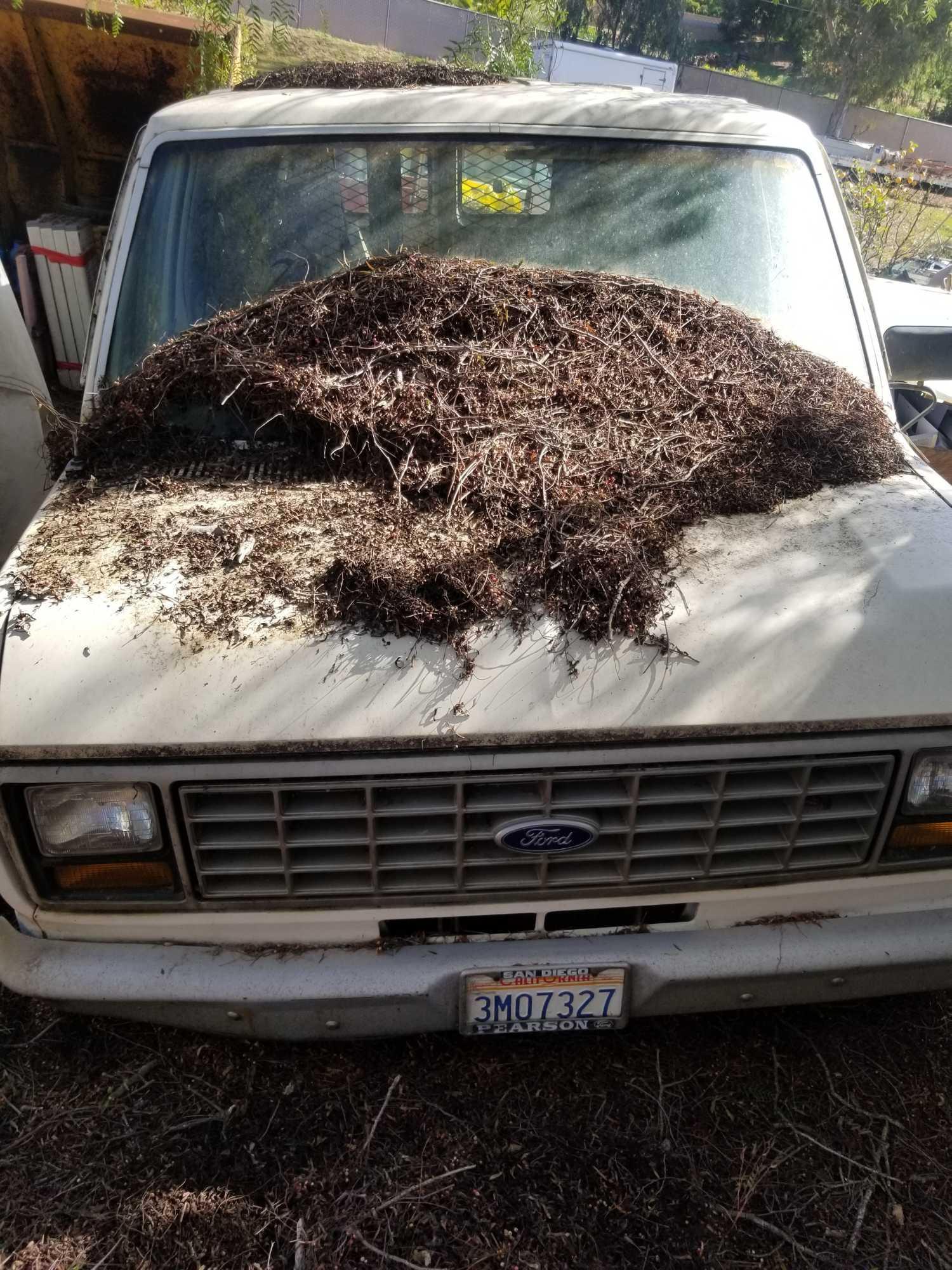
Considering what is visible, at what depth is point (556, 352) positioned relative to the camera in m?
2.82

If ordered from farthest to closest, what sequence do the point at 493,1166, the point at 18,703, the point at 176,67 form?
the point at 176,67 < the point at 493,1166 < the point at 18,703

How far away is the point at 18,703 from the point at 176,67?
6.59 meters

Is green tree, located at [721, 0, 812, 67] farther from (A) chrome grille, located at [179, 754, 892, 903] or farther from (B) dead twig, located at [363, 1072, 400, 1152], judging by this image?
(B) dead twig, located at [363, 1072, 400, 1152]

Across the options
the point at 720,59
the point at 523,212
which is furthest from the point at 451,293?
the point at 720,59

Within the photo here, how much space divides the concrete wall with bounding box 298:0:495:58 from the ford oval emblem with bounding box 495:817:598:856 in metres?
25.4

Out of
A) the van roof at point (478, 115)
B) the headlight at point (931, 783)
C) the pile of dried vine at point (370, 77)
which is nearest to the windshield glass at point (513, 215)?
the van roof at point (478, 115)

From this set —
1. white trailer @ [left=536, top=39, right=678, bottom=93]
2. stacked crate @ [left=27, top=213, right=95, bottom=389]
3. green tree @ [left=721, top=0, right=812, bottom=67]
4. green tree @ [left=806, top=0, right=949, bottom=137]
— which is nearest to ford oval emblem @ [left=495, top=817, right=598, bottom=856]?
stacked crate @ [left=27, top=213, right=95, bottom=389]

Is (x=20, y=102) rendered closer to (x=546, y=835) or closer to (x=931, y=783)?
(x=546, y=835)

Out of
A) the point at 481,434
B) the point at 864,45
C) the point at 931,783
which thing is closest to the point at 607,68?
the point at 864,45

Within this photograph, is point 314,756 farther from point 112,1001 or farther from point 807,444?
point 807,444

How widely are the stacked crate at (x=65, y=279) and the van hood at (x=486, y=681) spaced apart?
17.6ft

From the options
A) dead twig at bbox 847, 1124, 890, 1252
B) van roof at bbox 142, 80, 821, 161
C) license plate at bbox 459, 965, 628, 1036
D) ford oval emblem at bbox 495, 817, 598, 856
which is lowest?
dead twig at bbox 847, 1124, 890, 1252

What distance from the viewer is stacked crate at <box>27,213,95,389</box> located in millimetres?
6582

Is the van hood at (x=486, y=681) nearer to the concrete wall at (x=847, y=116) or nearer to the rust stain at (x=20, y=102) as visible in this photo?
the rust stain at (x=20, y=102)
